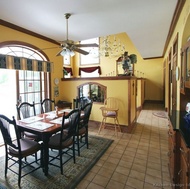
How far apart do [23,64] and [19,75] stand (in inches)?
14.8

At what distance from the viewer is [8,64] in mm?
3229

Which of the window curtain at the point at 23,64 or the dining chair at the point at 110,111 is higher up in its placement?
the window curtain at the point at 23,64

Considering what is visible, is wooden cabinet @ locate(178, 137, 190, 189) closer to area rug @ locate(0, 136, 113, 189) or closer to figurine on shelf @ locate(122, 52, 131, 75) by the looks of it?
area rug @ locate(0, 136, 113, 189)

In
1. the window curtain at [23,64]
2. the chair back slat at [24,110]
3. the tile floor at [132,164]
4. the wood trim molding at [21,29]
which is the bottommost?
the tile floor at [132,164]

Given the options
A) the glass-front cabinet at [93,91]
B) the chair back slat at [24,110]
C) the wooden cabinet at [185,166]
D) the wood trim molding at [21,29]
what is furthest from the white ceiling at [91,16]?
the wooden cabinet at [185,166]

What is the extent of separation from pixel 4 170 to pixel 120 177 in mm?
1867

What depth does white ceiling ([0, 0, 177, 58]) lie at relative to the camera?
2.50m

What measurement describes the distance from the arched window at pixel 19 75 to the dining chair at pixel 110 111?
81.0 inches

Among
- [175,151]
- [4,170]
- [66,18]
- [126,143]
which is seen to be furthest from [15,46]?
[175,151]

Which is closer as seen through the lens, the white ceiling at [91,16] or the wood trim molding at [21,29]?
the white ceiling at [91,16]

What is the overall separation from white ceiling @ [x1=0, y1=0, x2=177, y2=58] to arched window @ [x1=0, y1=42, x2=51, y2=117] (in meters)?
0.65

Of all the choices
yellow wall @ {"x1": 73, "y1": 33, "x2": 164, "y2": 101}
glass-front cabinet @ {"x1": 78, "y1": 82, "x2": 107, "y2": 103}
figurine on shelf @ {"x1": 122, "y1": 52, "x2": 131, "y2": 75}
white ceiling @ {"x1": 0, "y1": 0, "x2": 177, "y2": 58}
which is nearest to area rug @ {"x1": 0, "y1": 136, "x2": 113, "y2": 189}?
glass-front cabinet @ {"x1": 78, "y1": 82, "x2": 107, "y2": 103}

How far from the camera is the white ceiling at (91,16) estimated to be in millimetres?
2502

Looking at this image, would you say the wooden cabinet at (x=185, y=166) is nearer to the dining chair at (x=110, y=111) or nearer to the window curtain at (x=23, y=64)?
the dining chair at (x=110, y=111)
